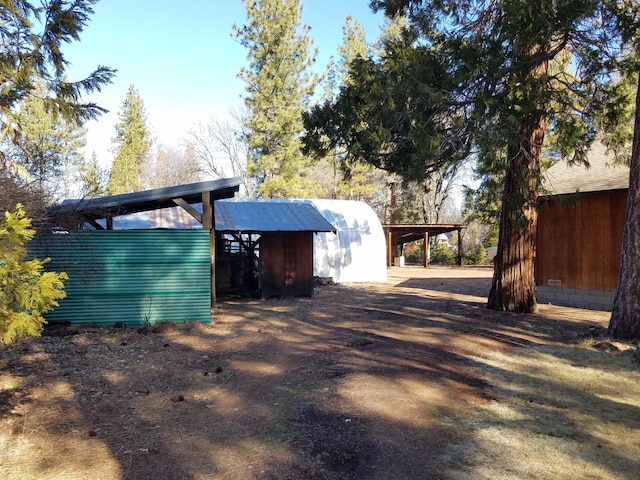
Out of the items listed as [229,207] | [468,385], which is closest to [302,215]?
[229,207]

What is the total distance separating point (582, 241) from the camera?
13.0m

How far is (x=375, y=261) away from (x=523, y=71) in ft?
42.9

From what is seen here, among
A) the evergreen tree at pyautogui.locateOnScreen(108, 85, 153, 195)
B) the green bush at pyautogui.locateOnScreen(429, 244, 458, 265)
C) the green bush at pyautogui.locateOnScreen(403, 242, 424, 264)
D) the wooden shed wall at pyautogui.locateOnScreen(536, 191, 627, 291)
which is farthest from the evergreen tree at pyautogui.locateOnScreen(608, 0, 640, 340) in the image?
the evergreen tree at pyautogui.locateOnScreen(108, 85, 153, 195)

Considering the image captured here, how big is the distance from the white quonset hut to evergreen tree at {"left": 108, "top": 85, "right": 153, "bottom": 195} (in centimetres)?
2259

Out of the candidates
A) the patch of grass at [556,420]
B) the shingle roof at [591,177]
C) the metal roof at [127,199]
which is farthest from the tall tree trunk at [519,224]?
the metal roof at [127,199]

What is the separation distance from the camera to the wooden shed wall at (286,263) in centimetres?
1532

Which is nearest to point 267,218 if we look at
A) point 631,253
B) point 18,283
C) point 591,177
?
point 591,177

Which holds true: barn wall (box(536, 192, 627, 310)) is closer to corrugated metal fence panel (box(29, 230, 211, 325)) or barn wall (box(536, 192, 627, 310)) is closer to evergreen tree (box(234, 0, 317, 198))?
corrugated metal fence panel (box(29, 230, 211, 325))

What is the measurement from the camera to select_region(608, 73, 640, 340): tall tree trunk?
8047 millimetres

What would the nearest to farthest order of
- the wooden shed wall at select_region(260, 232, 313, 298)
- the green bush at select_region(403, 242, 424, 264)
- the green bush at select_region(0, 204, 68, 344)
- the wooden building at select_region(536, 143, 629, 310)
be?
the green bush at select_region(0, 204, 68, 344)
the wooden building at select_region(536, 143, 629, 310)
the wooden shed wall at select_region(260, 232, 313, 298)
the green bush at select_region(403, 242, 424, 264)

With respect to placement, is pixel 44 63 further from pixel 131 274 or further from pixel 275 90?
pixel 275 90

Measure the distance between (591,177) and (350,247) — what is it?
1027 centimetres

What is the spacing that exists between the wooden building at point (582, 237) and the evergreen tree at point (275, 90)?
17726 millimetres

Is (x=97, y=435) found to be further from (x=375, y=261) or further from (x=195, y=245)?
(x=375, y=261)
